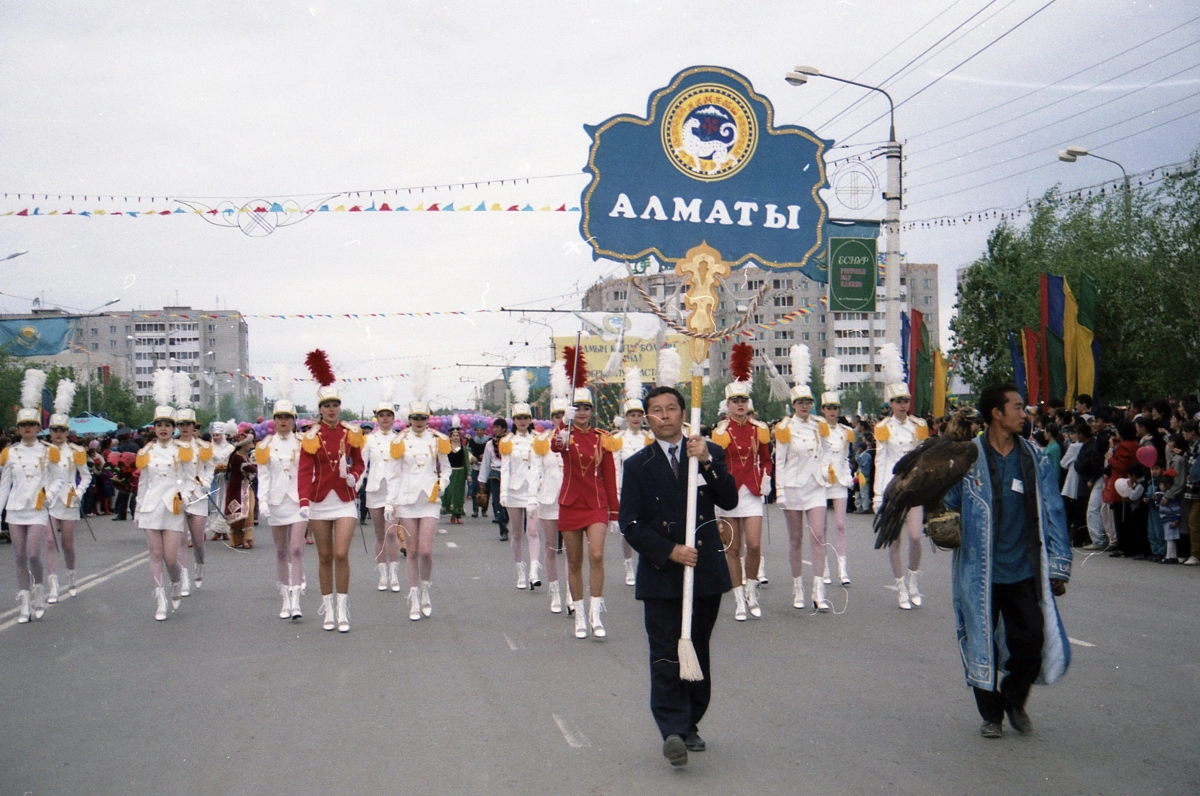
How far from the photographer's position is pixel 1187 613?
1008 cm

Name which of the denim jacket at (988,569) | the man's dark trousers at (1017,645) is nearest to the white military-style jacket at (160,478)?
the denim jacket at (988,569)

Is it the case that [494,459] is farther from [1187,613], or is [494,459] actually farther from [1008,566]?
[1008,566]

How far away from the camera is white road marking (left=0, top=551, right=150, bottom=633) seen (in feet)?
35.5

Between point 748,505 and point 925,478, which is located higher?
point 925,478

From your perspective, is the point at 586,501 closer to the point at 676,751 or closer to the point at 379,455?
the point at 379,455

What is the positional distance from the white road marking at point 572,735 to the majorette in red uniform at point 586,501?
272 cm

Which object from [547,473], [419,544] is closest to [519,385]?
[547,473]

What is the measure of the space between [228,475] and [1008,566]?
14.6 metres

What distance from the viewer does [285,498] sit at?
1064 centimetres

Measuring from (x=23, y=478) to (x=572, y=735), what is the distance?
7.58 meters

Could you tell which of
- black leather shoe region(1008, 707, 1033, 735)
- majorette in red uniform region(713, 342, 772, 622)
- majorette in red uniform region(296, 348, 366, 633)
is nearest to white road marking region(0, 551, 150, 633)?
majorette in red uniform region(296, 348, 366, 633)

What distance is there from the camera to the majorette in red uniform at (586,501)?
9.32m

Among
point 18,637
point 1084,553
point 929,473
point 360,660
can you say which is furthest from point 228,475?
point 929,473

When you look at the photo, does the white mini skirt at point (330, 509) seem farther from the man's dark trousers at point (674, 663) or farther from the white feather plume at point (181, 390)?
the man's dark trousers at point (674, 663)
